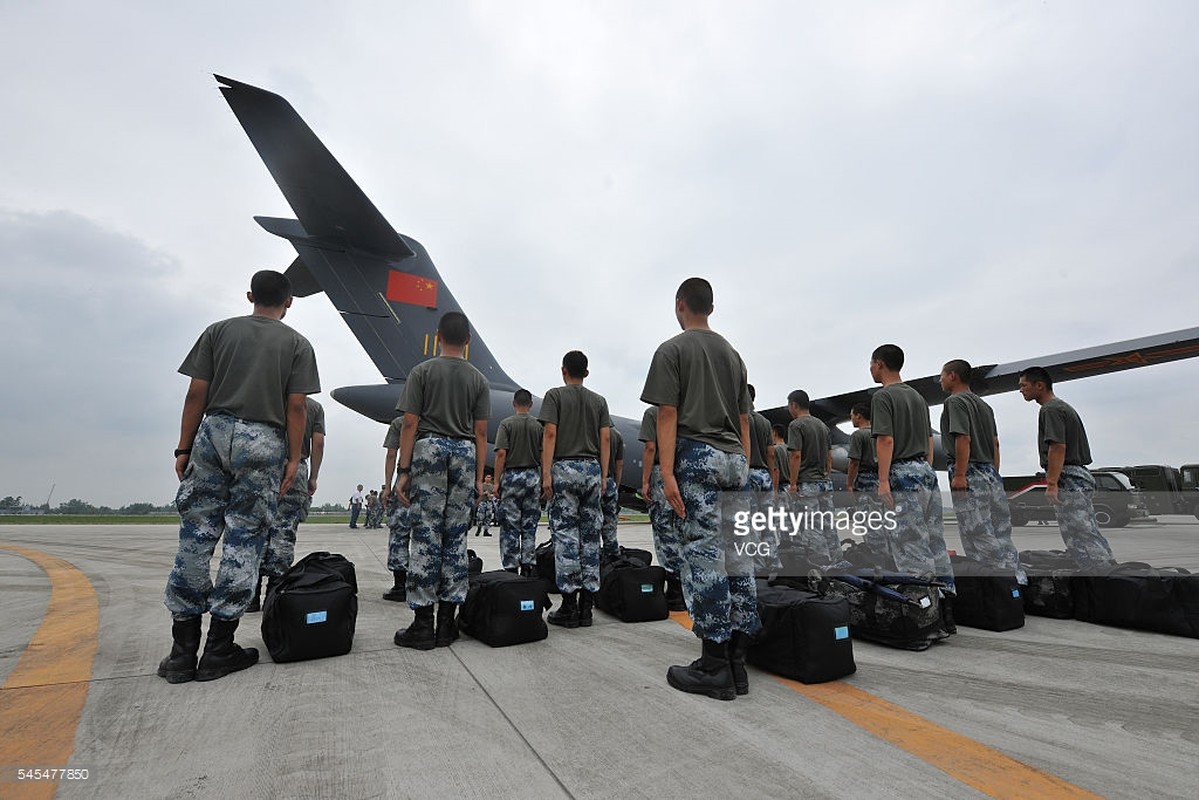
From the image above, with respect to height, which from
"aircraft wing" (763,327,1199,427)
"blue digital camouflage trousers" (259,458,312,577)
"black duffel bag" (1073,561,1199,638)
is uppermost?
"aircraft wing" (763,327,1199,427)

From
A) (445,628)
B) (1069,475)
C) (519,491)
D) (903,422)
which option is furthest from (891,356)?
(445,628)

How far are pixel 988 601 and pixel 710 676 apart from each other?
2.66 metres

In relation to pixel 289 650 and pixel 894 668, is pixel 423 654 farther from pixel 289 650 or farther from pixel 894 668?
pixel 894 668

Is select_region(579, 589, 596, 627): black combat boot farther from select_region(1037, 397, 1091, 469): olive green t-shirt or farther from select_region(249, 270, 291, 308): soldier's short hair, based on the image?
select_region(1037, 397, 1091, 469): olive green t-shirt

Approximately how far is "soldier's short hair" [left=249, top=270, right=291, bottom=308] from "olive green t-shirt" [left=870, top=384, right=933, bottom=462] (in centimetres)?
425

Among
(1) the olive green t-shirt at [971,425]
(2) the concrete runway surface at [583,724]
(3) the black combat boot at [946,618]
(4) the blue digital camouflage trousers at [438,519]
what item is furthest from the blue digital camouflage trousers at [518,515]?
(1) the olive green t-shirt at [971,425]

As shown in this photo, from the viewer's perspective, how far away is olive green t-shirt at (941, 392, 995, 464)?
423cm

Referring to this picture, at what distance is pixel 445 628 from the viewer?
3189 mm

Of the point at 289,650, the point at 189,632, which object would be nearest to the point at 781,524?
the point at 289,650

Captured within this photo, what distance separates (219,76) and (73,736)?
659 centimetres

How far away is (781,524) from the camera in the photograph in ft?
21.3

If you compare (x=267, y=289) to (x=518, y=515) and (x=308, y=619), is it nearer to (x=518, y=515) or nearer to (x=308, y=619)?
(x=308, y=619)

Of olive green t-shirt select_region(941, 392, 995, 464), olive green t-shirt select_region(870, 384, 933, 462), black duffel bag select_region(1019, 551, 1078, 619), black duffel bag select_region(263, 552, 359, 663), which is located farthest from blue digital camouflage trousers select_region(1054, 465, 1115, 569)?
black duffel bag select_region(263, 552, 359, 663)

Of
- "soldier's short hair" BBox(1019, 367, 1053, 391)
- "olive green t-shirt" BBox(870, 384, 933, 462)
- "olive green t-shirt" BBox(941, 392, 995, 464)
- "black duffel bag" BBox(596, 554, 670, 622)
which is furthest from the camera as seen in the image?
"soldier's short hair" BBox(1019, 367, 1053, 391)
